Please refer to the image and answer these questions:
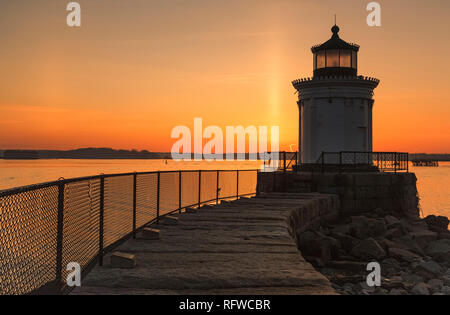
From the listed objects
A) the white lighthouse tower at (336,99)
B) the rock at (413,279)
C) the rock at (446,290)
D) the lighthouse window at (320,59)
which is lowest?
the rock at (413,279)

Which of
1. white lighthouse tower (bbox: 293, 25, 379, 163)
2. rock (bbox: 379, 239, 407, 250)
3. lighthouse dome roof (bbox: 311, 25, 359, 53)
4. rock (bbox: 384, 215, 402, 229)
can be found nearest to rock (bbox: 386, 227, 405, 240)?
rock (bbox: 384, 215, 402, 229)

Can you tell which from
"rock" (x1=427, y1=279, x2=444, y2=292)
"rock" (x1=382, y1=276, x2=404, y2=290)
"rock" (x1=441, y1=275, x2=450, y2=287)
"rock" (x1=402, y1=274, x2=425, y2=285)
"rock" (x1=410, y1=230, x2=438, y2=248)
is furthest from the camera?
"rock" (x1=410, y1=230, x2=438, y2=248)

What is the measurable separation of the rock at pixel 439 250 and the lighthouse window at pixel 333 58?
1280cm

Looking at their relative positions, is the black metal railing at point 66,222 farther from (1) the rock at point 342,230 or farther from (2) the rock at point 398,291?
(1) the rock at point 342,230

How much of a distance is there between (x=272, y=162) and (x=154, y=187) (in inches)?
613

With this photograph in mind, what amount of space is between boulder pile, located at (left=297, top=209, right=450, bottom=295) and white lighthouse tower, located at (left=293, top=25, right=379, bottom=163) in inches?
324

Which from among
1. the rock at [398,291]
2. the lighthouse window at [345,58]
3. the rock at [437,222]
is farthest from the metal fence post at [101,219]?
the lighthouse window at [345,58]

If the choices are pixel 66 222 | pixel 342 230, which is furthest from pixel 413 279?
pixel 66 222

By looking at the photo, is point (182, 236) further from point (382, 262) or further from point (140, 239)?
point (382, 262)

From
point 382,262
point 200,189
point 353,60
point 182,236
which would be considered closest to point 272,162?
point 353,60

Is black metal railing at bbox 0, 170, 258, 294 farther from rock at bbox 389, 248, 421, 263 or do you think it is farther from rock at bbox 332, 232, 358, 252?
rock at bbox 389, 248, 421, 263

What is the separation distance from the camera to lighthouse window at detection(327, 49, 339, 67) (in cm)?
2658

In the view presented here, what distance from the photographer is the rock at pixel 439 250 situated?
1536cm
